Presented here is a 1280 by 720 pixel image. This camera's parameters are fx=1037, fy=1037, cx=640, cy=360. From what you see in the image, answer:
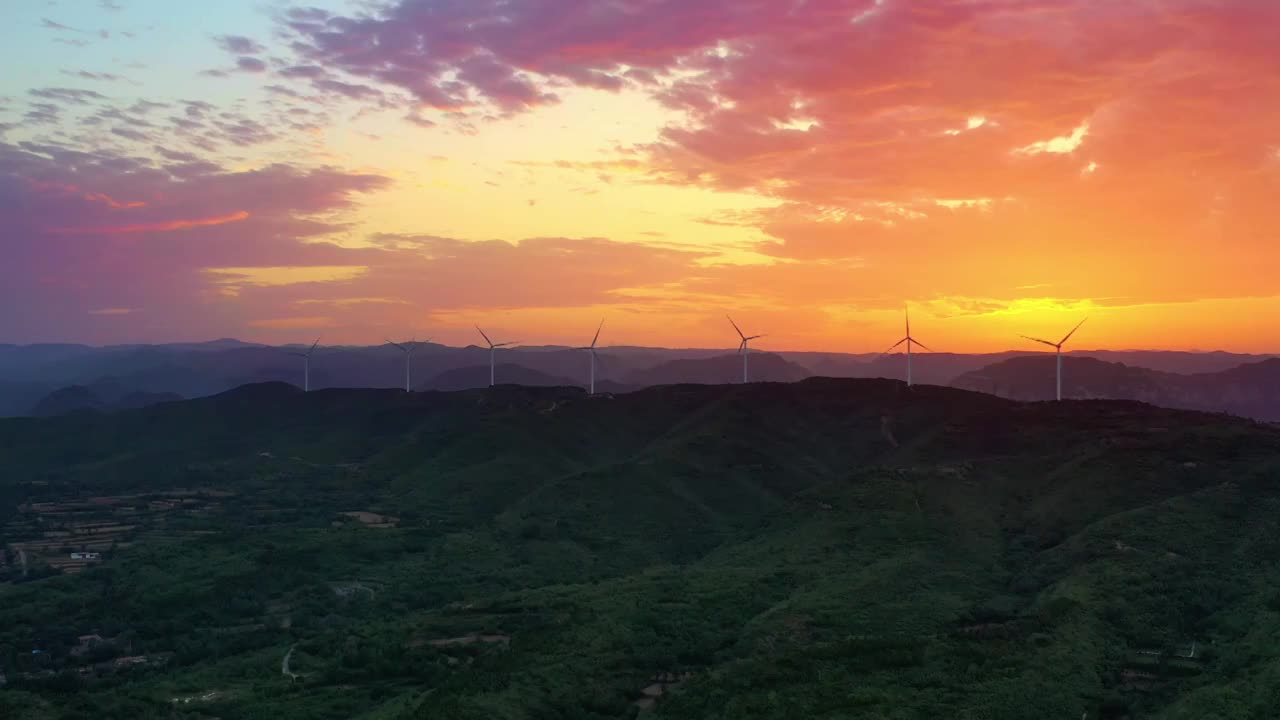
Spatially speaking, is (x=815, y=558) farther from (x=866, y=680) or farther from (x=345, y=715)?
(x=345, y=715)

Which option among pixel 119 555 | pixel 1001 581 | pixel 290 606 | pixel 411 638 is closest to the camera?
pixel 411 638

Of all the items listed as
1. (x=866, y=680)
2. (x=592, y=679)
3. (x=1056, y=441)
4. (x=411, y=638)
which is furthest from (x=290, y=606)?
(x=1056, y=441)

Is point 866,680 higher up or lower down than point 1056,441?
lower down

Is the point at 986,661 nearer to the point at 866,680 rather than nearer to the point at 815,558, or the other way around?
the point at 866,680

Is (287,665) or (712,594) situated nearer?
(287,665)

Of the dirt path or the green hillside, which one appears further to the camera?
the dirt path

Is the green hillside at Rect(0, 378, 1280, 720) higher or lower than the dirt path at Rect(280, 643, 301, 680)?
higher

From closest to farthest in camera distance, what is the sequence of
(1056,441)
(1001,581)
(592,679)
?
(592,679) < (1001,581) < (1056,441)

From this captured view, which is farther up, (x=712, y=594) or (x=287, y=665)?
(x=712, y=594)

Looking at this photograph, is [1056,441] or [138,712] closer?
[138,712]
